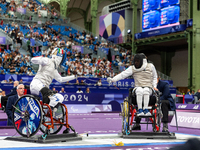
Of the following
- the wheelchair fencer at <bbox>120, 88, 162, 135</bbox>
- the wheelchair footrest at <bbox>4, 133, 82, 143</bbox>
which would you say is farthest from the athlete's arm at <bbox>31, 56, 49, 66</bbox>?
the wheelchair fencer at <bbox>120, 88, 162, 135</bbox>

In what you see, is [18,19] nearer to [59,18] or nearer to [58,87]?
[59,18]

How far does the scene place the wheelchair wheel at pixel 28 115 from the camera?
6340 millimetres

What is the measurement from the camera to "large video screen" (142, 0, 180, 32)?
3131 cm

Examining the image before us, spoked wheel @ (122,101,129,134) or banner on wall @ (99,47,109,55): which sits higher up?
banner on wall @ (99,47,109,55)

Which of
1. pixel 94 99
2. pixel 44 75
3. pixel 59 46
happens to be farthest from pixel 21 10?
pixel 44 75

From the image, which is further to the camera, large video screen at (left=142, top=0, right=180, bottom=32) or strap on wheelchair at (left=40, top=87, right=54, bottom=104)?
large video screen at (left=142, top=0, right=180, bottom=32)

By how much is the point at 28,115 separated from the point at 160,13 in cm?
2815

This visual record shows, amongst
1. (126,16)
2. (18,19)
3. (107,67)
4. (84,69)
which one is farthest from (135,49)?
(18,19)

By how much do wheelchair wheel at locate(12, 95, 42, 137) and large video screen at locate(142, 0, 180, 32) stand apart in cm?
2651

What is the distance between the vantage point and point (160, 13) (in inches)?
1292

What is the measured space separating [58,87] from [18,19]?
55.7 feet

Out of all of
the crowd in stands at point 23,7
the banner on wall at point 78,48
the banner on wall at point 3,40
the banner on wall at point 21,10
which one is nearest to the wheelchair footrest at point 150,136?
the banner on wall at point 3,40

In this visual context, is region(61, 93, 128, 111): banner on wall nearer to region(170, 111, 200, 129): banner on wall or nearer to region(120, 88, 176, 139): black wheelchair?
region(170, 111, 200, 129): banner on wall

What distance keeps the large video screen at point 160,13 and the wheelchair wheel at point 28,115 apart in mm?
26506
